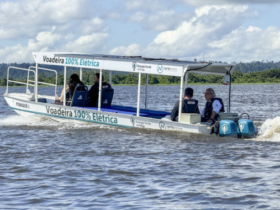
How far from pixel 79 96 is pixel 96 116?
1.14m

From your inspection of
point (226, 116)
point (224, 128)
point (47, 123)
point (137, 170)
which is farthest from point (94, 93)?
point (137, 170)

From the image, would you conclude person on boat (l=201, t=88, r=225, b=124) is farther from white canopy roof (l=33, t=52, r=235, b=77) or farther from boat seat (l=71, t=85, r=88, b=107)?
boat seat (l=71, t=85, r=88, b=107)

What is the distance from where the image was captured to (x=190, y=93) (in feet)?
47.9

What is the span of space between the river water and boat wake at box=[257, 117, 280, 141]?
0.03 metres

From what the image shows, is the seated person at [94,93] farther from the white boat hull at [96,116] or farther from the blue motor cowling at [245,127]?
the blue motor cowling at [245,127]

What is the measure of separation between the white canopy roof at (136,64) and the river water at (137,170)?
73.9 inches

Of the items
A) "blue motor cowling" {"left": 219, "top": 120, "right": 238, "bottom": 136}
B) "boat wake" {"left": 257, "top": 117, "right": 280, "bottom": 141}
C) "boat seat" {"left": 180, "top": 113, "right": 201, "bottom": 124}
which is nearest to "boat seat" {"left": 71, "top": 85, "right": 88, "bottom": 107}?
"boat seat" {"left": 180, "top": 113, "right": 201, "bottom": 124}

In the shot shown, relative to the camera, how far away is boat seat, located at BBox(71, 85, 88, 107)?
56.3ft

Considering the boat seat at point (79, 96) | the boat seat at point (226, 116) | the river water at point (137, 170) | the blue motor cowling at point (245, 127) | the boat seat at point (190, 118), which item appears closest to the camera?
the river water at point (137, 170)

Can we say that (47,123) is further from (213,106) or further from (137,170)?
(137,170)

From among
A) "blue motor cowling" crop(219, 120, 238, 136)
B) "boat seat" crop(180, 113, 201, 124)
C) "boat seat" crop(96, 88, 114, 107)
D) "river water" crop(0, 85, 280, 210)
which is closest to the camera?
"river water" crop(0, 85, 280, 210)

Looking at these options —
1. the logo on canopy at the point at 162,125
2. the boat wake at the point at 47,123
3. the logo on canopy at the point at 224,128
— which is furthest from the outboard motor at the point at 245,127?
the boat wake at the point at 47,123

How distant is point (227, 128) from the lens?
45.1 feet

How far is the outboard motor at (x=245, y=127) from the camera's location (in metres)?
14.0
